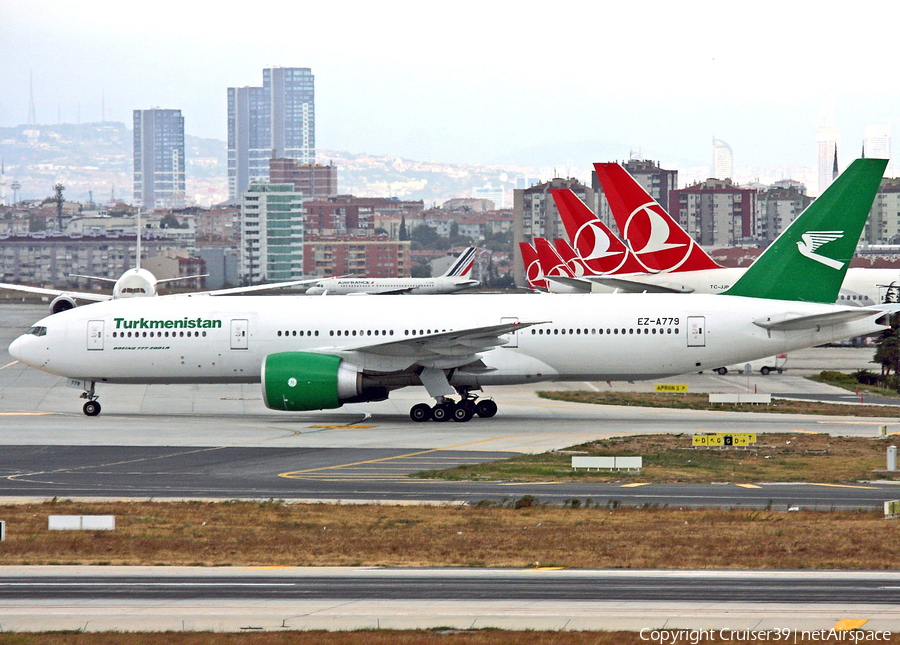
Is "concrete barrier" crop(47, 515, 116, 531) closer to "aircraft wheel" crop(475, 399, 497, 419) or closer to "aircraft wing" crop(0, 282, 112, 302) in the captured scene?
"aircraft wheel" crop(475, 399, 497, 419)

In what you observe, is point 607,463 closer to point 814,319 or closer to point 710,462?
point 710,462

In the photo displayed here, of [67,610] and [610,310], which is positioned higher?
[610,310]

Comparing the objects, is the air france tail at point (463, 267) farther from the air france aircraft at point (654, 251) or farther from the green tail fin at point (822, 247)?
the green tail fin at point (822, 247)

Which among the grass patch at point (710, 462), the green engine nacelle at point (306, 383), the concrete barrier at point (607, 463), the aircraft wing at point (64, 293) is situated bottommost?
the grass patch at point (710, 462)

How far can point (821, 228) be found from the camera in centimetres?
3800

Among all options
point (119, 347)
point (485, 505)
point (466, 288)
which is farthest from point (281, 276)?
point (485, 505)

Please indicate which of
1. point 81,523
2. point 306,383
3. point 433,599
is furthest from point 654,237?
point 433,599

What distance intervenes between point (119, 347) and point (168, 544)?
20.6 m

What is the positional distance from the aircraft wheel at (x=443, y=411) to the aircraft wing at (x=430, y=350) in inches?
59.9

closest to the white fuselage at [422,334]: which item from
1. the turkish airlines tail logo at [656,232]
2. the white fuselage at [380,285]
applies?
the turkish airlines tail logo at [656,232]

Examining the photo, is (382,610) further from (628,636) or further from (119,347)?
(119,347)

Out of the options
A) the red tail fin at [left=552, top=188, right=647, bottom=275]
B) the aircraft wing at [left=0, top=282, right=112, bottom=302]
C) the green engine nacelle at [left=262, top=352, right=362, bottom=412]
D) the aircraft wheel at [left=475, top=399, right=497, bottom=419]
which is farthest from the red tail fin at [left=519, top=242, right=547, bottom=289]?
the green engine nacelle at [left=262, top=352, right=362, bottom=412]

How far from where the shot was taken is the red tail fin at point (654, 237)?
53812 mm

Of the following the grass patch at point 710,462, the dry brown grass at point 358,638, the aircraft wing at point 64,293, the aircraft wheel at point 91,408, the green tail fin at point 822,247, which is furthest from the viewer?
the aircraft wing at point 64,293
